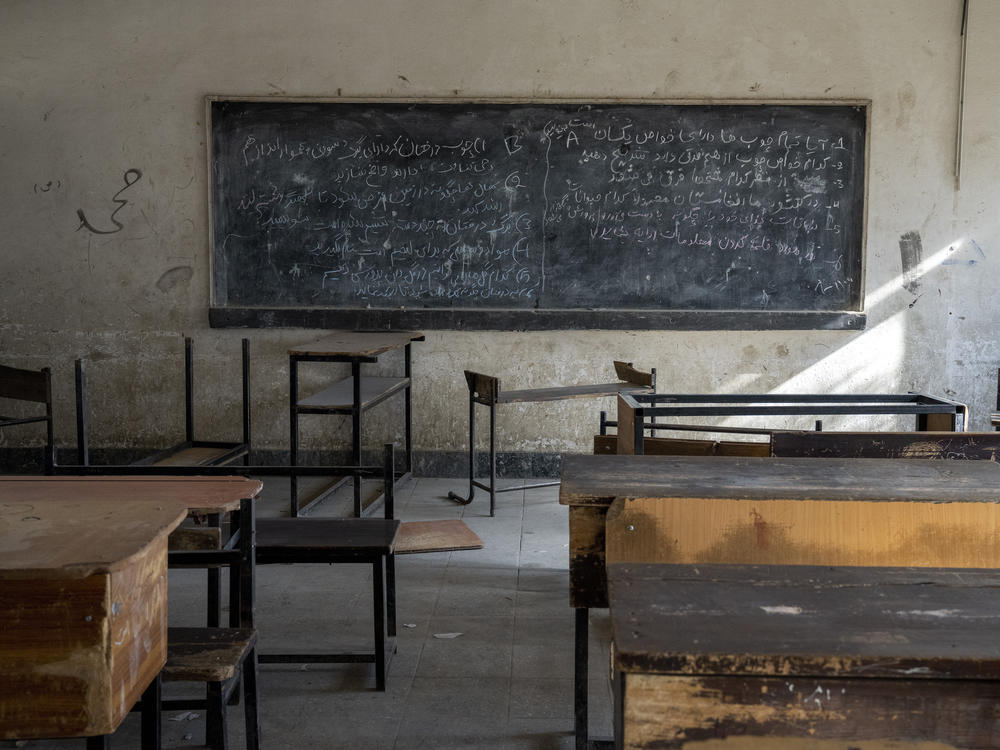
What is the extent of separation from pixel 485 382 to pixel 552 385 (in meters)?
0.85

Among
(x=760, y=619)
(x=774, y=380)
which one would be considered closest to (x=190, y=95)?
(x=774, y=380)

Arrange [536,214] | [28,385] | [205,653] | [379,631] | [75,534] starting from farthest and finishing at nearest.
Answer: [536,214]
[28,385]
[379,631]
[205,653]
[75,534]

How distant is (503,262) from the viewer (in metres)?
5.61

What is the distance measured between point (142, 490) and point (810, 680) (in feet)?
5.21

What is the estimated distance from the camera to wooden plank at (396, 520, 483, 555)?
4250 millimetres

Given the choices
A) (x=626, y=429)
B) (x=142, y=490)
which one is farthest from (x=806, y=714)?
(x=626, y=429)

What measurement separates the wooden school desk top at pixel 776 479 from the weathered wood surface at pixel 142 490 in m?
0.76

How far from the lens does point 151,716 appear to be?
184 centimetres

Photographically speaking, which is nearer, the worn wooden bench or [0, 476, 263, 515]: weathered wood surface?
[0, 476, 263, 515]: weathered wood surface

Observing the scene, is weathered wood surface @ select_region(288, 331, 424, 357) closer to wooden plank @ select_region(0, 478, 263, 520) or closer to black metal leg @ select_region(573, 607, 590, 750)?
wooden plank @ select_region(0, 478, 263, 520)

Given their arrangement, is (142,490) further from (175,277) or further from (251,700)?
(175,277)

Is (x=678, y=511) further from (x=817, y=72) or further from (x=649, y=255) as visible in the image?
(x=817, y=72)

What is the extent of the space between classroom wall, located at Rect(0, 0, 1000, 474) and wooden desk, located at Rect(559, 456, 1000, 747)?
3332mm

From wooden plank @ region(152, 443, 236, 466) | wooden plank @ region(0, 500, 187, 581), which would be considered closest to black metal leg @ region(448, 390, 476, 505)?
wooden plank @ region(152, 443, 236, 466)
